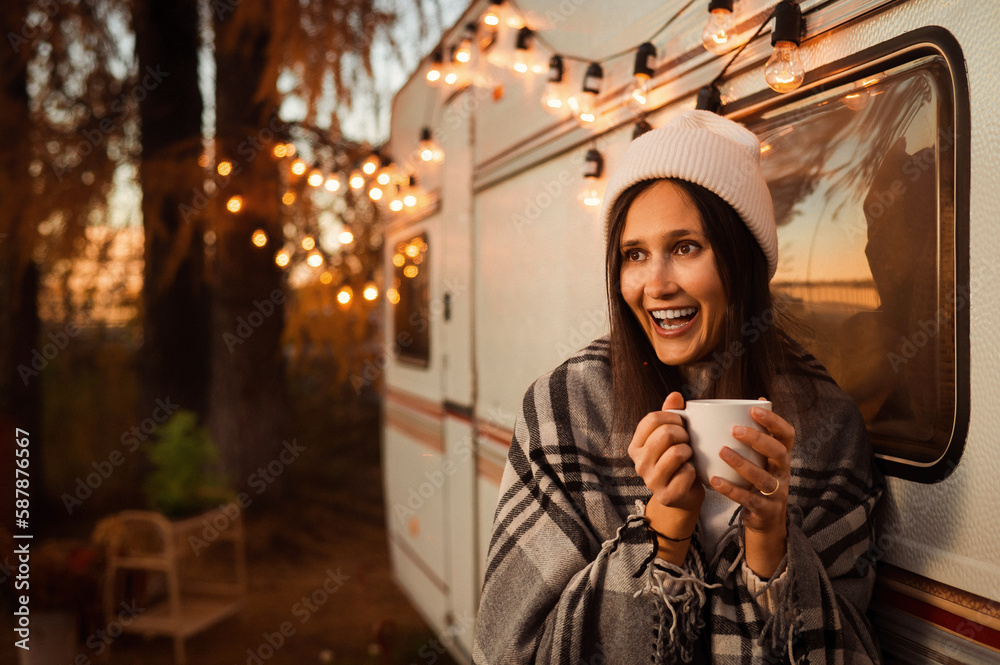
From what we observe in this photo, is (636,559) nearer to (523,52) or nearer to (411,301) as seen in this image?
(523,52)

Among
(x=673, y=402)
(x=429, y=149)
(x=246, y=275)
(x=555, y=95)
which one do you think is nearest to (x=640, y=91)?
(x=555, y=95)

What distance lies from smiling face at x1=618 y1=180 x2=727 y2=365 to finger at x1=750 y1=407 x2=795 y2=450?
1.15ft

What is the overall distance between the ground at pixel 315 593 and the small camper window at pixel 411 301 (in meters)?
2.00

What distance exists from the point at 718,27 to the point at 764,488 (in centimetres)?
122

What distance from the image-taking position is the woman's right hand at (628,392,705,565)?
109cm

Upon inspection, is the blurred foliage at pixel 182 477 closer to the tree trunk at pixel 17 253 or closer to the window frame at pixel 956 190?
the tree trunk at pixel 17 253

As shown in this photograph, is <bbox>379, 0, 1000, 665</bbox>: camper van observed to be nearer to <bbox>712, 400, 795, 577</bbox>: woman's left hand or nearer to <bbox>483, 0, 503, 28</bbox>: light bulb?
<bbox>483, 0, 503, 28</bbox>: light bulb

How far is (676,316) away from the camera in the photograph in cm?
142

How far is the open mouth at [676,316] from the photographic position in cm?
142

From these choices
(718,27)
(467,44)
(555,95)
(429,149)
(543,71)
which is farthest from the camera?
(429,149)

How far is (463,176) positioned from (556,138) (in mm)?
1191

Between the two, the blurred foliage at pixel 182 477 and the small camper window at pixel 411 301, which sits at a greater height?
the small camper window at pixel 411 301

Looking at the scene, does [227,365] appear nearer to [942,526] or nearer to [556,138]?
[556,138]

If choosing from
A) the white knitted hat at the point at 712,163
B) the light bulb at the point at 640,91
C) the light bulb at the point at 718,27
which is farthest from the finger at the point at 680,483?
the light bulb at the point at 640,91
